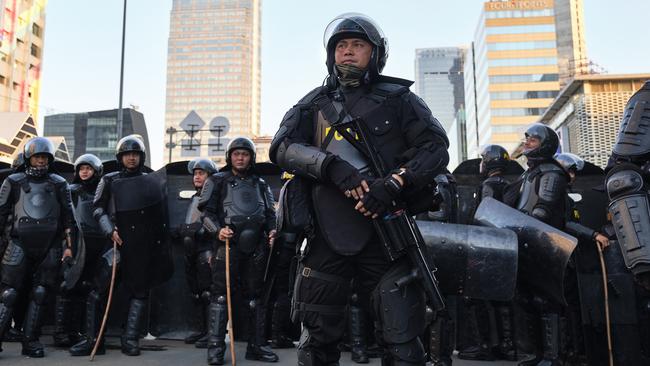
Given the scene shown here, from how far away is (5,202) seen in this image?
515 cm

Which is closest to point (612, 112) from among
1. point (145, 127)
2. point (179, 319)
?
point (145, 127)

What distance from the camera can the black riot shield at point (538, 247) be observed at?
12.3 ft

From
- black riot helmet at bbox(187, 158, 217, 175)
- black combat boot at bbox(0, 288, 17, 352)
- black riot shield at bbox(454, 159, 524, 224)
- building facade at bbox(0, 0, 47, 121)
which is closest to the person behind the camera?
black combat boot at bbox(0, 288, 17, 352)

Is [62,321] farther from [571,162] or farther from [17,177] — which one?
[571,162]

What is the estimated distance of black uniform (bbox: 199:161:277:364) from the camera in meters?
4.93

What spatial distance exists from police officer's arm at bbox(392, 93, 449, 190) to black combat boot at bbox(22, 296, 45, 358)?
422 centimetres

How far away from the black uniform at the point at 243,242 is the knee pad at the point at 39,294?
1.63 metres

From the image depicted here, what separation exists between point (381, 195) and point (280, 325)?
12.9 ft

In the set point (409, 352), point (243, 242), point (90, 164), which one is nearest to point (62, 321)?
point (90, 164)

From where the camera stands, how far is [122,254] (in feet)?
16.9

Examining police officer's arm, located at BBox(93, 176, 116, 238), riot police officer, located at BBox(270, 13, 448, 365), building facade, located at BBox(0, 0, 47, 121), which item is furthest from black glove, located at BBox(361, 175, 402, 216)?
building facade, located at BBox(0, 0, 47, 121)

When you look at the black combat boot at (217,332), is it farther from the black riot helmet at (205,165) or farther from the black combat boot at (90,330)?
the black riot helmet at (205,165)

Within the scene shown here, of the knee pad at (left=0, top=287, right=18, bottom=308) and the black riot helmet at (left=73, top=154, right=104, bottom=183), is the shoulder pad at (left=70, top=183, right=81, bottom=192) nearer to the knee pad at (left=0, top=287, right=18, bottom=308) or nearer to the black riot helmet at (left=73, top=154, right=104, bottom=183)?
the black riot helmet at (left=73, top=154, right=104, bottom=183)

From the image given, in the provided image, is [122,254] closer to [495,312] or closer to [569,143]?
[495,312]
